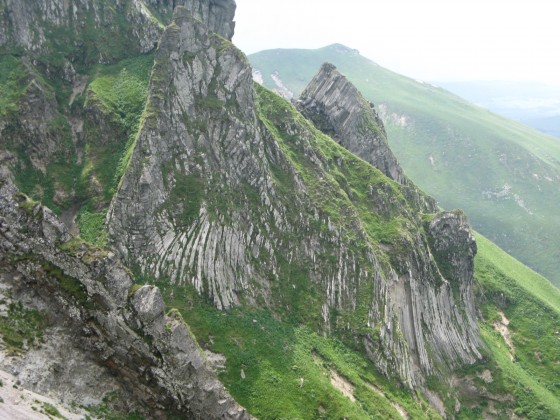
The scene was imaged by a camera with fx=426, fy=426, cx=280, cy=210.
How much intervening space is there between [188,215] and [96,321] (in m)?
24.3

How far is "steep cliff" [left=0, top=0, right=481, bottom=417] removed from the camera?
41044 mm

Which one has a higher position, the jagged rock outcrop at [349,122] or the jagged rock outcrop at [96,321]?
the jagged rock outcrop at [349,122]

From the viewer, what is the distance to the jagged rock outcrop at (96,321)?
38531mm

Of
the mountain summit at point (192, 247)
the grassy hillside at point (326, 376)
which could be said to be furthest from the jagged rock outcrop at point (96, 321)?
the grassy hillside at point (326, 376)

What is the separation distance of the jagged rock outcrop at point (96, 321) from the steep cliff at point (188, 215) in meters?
0.18

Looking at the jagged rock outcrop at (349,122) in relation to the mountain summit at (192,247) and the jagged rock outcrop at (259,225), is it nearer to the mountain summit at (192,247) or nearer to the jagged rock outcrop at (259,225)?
the mountain summit at (192,247)

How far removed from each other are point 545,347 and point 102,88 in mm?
103946

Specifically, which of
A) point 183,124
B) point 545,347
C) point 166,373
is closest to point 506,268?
point 545,347

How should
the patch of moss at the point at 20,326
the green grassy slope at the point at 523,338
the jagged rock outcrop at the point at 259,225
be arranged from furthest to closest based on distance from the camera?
Answer: the green grassy slope at the point at 523,338 < the jagged rock outcrop at the point at 259,225 < the patch of moss at the point at 20,326

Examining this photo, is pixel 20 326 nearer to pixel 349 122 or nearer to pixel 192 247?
pixel 192 247

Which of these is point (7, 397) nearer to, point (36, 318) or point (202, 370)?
point (36, 318)

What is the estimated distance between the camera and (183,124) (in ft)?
219

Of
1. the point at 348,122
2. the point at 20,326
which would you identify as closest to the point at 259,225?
the point at 20,326

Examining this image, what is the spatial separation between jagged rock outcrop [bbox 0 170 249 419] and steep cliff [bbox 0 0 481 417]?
0.58 feet
